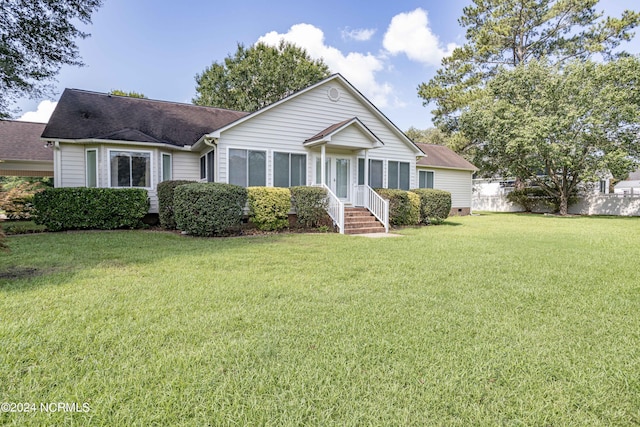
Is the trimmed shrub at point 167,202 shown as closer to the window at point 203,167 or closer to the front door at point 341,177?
the window at point 203,167

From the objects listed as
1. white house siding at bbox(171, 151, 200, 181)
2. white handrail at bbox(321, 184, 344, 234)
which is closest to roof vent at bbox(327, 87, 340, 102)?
white handrail at bbox(321, 184, 344, 234)

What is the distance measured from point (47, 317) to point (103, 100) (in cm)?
1382

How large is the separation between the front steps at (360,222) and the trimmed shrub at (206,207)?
3.83 metres

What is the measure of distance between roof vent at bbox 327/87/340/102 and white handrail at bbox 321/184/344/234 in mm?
4014

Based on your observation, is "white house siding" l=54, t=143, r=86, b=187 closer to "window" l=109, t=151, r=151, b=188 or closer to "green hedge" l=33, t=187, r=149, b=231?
"window" l=109, t=151, r=151, b=188

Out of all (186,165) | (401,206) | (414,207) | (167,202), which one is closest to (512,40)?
(414,207)

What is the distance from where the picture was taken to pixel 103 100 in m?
13.8

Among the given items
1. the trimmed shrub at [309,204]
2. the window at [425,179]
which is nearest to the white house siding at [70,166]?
the trimmed shrub at [309,204]

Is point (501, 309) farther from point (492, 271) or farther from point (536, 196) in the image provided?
point (536, 196)

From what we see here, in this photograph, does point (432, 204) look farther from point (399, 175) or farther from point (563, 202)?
point (563, 202)

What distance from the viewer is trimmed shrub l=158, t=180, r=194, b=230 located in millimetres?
10422

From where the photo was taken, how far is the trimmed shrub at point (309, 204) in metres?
10.8

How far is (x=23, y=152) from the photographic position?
627 inches

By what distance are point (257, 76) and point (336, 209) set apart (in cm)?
2122
